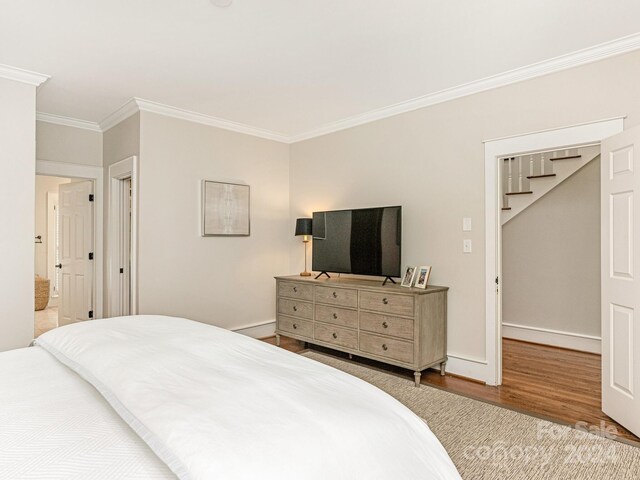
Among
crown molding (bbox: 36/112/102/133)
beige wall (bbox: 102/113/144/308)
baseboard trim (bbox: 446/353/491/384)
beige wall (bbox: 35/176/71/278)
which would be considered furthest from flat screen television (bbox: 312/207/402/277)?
beige wall (bbox: 35/176/71/278)

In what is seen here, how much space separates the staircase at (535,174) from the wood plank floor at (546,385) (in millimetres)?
1726

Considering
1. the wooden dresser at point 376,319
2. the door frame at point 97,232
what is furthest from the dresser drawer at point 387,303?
the door frame at point 97,232

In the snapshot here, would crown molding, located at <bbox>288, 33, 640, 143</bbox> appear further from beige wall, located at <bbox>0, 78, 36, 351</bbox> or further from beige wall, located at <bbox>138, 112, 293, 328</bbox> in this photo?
beige wall, located at <bbox>0, 78, 36, 351</bbox>

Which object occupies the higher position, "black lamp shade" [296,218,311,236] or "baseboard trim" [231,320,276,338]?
"black lamp shade" [296,218,311,236]

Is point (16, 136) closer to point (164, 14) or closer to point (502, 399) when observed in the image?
point (164, 14)

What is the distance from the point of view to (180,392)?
1.22 m

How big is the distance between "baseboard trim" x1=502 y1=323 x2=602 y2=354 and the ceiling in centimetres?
312

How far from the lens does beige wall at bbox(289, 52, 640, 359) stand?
9.37 ft

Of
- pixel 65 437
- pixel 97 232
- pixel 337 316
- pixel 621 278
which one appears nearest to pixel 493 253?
pixel 621 278

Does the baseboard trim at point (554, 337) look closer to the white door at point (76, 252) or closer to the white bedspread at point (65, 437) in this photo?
the white bedspread at point (65, 437)

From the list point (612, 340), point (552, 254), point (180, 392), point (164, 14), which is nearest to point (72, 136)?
point (164, 14)

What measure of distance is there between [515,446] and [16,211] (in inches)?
158

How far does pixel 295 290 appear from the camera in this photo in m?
4.33

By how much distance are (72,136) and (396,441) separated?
15.8ft
